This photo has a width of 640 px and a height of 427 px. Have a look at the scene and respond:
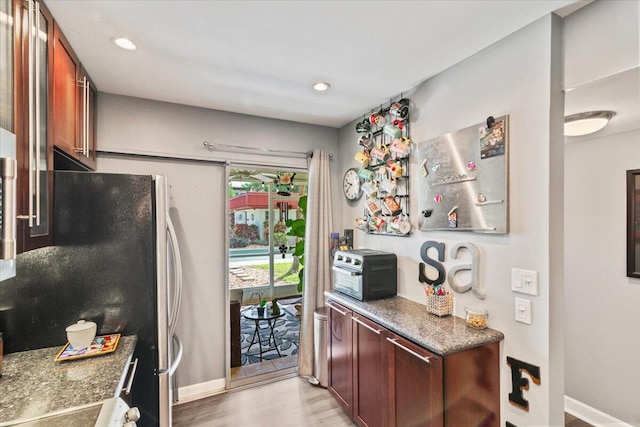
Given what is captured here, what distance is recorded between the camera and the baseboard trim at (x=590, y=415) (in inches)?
82.7

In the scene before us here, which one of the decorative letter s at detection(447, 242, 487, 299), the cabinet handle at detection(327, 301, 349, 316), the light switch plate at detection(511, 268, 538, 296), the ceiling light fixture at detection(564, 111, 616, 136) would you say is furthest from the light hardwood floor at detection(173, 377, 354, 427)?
the ceiling light fixture at detection(564, 111, 616, 136)

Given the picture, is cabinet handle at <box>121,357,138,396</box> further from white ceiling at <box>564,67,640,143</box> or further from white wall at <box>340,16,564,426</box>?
white ceiling at <box>564,67,640,143</box>

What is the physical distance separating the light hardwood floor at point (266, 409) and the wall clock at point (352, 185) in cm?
194

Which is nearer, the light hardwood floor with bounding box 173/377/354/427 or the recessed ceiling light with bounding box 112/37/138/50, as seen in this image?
the recessed ceiling light with bounding box 112/37/138/50

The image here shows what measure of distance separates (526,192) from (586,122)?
778mm

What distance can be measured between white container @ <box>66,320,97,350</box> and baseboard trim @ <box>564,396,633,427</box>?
11.2 ft

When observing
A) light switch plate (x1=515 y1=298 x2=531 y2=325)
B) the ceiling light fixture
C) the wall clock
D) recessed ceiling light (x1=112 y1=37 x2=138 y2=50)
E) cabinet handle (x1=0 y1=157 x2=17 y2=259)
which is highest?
recessed ceiling light (x1=112 y1=37 x2=138 y2=50)

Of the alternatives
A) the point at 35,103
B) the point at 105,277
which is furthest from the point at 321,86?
the point at 105,277

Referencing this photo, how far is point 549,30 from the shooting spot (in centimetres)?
148

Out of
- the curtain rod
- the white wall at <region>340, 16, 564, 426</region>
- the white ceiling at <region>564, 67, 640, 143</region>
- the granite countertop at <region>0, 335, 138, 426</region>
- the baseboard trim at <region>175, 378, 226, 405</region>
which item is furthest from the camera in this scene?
the curtain rod

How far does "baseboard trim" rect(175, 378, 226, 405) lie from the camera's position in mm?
2664

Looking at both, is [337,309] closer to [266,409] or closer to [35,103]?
[266,409]

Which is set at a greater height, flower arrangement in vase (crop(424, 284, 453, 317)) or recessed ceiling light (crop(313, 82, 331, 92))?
recessed ceiling light (crop(313, 82, 331, 92))

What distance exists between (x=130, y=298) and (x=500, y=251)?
2170 mm
